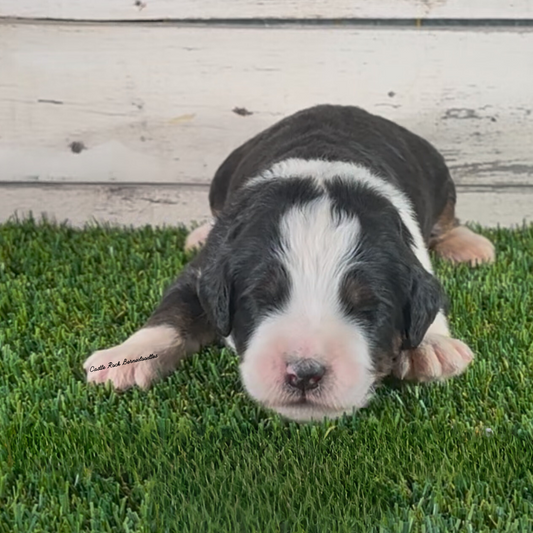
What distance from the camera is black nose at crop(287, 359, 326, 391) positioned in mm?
2732

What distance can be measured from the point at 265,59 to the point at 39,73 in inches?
60.6

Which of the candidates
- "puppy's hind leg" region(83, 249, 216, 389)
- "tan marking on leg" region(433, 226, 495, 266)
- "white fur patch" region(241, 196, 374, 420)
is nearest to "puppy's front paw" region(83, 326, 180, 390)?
"puppy's hind leg" region(83, 249, 216, 389)

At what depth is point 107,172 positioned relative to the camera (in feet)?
18.8

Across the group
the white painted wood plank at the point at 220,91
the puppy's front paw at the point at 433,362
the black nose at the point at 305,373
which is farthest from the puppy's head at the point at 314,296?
the white painted wood plank at the point at 220,91

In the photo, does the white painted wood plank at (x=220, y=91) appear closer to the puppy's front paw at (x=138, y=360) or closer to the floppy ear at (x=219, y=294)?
the puppy's front paw at (x=138, y=360)

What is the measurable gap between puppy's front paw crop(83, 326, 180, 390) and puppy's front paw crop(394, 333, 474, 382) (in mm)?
966

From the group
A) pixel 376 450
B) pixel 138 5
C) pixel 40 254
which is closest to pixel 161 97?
pixel 138 5

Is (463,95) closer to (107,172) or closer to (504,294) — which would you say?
(504,294)

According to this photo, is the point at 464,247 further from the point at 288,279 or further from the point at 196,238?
the point at 288,279

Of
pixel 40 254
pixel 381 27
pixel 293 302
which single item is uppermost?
pixel 381 27

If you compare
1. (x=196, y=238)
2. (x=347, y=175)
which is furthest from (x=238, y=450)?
(x=196, y=238)

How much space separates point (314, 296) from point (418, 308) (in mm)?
477

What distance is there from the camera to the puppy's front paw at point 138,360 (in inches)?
127

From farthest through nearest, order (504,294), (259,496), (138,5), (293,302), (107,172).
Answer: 1. (107,172)
2. (138,5)
3. (504,294)
4. (293,302)
5. (259,496)
